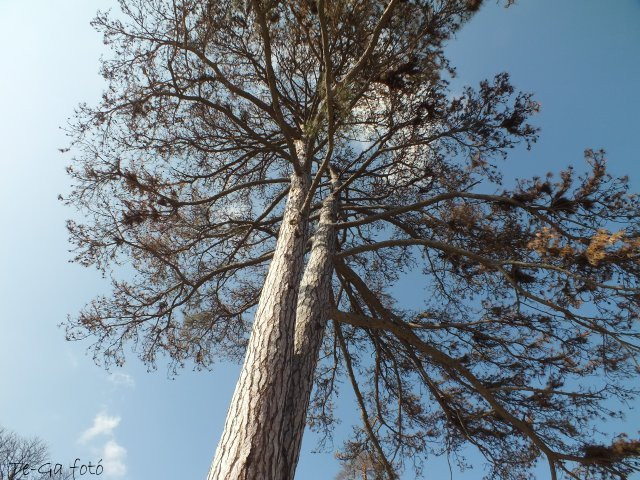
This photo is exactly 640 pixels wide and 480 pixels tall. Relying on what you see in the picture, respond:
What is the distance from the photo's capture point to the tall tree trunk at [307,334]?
2.52m

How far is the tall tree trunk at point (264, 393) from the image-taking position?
2.25 meters

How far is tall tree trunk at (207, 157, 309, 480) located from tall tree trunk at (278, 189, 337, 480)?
8 cm

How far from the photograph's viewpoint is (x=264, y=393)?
2.57 metres

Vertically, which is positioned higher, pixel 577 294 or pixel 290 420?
pixel 577 294

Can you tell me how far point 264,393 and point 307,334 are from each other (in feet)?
2.38

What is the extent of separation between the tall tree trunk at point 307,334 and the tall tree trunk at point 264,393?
0.08m

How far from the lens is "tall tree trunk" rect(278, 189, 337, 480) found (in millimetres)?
2516

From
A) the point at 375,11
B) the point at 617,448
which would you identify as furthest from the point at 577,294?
the point at 375,11

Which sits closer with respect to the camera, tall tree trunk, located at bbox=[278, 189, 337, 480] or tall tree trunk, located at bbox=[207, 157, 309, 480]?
tall tree trunk, located at bbox=[207, 157, 309, 480]

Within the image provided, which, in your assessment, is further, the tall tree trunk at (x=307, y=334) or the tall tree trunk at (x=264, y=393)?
the tall tree trunk at (x=307, y=334)

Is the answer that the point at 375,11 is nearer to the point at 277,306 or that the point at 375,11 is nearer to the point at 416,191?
the point at 416,191

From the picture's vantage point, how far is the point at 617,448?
3.32 m

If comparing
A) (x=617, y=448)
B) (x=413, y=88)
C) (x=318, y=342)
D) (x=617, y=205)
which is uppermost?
(x=413, y=88)

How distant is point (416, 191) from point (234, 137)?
2809mm
